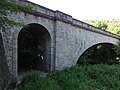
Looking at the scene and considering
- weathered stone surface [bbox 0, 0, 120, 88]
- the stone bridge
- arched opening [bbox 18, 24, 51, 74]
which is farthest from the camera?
arched opening [bbox 18, 24, 51, 74]

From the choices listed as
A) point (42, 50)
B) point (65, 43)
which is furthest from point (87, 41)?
point (42, 50)

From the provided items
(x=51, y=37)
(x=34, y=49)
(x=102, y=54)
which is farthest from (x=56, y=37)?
(x=102, y=54)

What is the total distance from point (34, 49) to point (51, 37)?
1.82m

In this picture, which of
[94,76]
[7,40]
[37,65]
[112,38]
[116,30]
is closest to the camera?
[7,40]

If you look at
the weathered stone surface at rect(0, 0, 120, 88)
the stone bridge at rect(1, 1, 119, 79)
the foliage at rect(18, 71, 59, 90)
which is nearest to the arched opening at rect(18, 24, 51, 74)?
the stone bridge at rect(1, 1, 119, 79)

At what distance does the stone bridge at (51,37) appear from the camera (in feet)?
32.9

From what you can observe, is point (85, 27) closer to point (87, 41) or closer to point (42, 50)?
point (87, 41)

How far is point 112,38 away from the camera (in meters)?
22.7

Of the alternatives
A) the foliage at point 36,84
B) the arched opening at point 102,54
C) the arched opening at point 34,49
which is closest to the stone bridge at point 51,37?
the arched opening at point 34,49

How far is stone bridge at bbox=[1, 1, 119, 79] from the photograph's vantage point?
1002cm

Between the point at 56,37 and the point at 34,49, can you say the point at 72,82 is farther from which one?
the point at 34,49

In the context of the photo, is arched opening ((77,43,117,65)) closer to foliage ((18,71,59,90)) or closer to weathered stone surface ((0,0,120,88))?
weathered stone surface ((0,0,120,88))

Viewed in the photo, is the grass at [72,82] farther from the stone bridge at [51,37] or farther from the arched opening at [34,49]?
the arched opening at [34,49]

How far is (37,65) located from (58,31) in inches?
113
